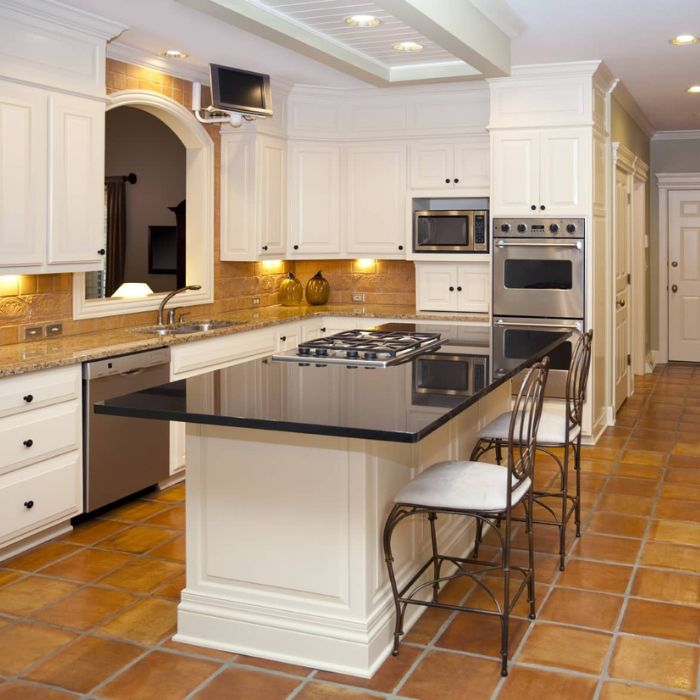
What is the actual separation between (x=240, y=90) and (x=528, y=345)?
2.46 metres

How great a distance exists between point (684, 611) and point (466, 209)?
3822 millimetres

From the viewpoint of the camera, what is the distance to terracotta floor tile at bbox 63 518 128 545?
4.25m

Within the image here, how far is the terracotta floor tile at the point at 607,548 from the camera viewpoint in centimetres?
402

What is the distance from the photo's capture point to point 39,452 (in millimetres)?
4047

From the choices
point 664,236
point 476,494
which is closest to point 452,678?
point 476,494

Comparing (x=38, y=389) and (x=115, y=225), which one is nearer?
(x=38, y=389)

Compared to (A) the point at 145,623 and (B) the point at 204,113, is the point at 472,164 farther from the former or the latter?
(A) the point at 145,623

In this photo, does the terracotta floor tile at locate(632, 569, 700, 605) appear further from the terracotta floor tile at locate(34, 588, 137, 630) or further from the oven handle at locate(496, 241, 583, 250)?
the oven handle at locate(496, 241, 583, 250)

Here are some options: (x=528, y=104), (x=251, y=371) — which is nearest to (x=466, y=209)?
(x=528, y=104)

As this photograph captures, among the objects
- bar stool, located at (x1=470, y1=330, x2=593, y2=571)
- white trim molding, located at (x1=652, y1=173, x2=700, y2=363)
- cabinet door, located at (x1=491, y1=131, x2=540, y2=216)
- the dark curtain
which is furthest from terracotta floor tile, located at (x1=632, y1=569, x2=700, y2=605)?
white trim molding, located at (x1=652, y1=173, x2=700, y2=363)

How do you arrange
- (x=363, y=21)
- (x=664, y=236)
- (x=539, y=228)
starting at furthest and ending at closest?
(x=664, y=236)
(x=539, y=228)
(x=363, y=21)

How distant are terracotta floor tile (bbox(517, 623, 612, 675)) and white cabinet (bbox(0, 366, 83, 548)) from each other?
2.22m

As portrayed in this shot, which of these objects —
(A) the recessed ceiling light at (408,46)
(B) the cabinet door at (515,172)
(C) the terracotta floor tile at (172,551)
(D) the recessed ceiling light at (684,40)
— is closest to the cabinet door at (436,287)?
(B) the cabinet door at (515,172)

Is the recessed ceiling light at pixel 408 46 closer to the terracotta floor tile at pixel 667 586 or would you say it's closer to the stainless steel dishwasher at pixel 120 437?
the stainless steel dishwasher at pixel 120 437
